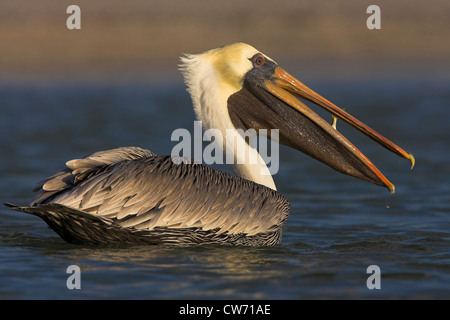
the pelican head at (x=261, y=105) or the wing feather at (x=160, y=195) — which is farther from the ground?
the pelican head at (x=261, y=105)

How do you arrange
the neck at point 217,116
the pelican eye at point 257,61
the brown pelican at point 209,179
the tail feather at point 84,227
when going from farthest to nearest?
the pelican eye at point 257,61, the neck at point 217,116, the brown pelican at point 209,179, the tail feather at point 84,227

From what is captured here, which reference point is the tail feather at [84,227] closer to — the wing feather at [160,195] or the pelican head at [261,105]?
the wing feather at [160,195]

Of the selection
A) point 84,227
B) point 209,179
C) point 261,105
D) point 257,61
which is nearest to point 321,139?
point 261,105

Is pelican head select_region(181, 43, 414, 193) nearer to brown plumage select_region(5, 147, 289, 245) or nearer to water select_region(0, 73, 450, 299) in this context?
brown plumage select_region(5, 147, 289, 245)

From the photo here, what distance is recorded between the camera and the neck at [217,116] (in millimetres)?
6445

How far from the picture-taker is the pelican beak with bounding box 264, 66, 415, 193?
6457 mm

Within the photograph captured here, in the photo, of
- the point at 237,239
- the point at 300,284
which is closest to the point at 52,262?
the point at 237,239

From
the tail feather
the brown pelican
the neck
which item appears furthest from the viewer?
the neck

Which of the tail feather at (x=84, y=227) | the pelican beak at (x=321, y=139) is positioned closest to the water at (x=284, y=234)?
the tail feather at (x=84, y=227)

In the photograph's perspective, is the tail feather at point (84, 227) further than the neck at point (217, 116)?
No

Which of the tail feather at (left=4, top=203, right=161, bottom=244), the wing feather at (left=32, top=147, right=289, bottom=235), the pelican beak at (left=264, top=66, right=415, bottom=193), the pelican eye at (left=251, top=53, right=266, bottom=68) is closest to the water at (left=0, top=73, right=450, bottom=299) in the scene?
the tail feather at (left=4, top=203, right=161, bottom=244)

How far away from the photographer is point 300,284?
17.3 ft

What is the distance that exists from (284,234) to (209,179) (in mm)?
1470

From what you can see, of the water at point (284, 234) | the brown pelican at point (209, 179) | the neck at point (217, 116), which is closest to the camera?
the water at point (284, 234)
